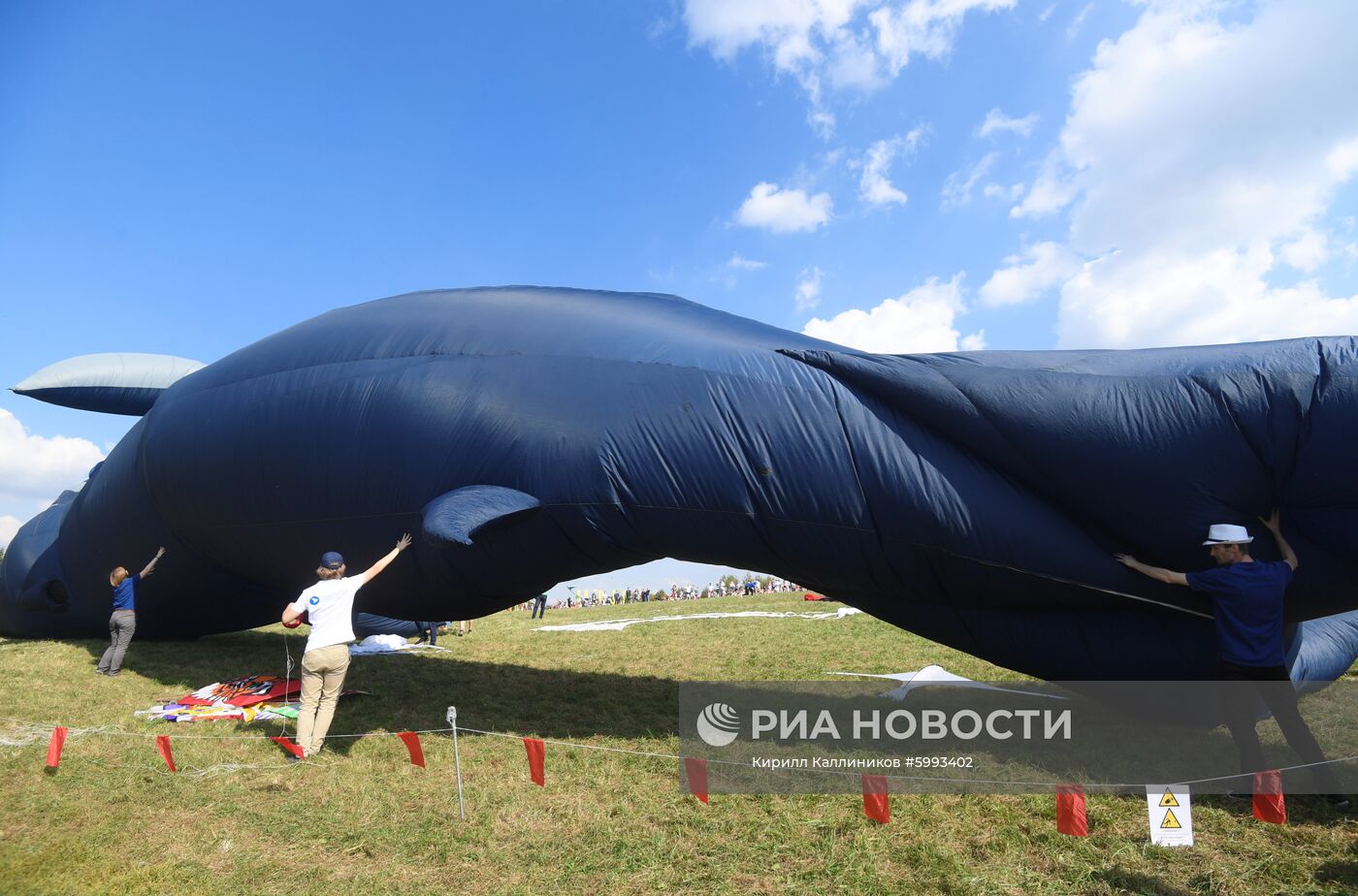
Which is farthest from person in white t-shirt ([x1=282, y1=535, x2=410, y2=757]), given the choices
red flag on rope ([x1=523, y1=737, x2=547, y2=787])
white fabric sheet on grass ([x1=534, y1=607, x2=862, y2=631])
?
white fabric sheet on grass ([x1=534, y1=607, x2=862, y2=631])

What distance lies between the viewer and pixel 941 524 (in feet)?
16.4

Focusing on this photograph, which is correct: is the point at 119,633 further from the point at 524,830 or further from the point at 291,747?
the point at 524,830

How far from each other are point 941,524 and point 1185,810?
1981mm

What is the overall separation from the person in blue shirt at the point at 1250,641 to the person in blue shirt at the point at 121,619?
896 cm

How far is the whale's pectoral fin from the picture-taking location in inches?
207

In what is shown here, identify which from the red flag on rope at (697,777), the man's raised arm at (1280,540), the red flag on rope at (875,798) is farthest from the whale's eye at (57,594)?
the man's raised arm at (1280,540)

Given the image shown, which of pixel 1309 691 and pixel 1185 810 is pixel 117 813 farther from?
pixel 1309 691

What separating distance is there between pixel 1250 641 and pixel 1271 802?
34.3 inches

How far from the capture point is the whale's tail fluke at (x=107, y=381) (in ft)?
31.2

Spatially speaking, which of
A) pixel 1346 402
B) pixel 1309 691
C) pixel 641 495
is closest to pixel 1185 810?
pixel 1346 402

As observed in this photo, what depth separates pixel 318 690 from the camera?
551 centimetres

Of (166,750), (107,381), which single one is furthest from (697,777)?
(107,381)

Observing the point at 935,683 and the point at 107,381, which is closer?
the point at 935,683

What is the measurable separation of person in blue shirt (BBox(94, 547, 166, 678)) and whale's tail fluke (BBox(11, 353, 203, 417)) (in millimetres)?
2311
